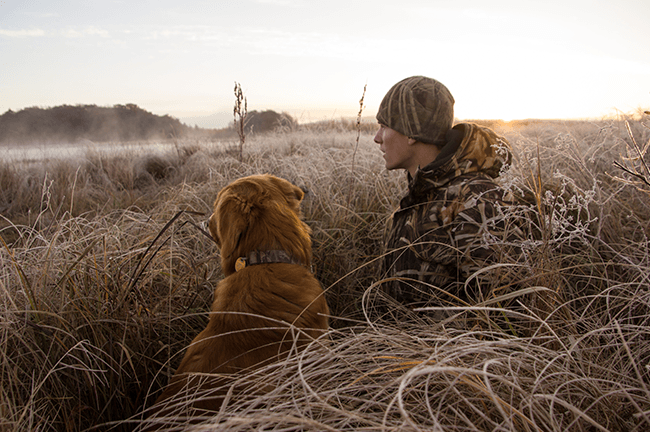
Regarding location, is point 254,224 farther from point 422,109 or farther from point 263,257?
point 422,109

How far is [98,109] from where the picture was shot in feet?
77.4

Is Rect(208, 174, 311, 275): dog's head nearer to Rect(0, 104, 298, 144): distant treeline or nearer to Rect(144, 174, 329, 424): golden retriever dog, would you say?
Rect(144, 174, 329, 424): golden retriever dog

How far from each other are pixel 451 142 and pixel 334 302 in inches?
64.1

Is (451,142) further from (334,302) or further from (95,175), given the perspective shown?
(95,175)

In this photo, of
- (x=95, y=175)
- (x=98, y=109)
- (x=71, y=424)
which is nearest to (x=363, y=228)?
(x=71, y=424)

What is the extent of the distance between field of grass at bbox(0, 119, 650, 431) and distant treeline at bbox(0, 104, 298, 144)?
9340mm

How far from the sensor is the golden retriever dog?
4.97 ft

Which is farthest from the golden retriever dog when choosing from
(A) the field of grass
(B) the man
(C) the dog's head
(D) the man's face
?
(D) the man's face

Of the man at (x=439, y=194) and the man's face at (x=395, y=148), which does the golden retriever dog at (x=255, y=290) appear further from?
the man's face at (x=395, y=148)

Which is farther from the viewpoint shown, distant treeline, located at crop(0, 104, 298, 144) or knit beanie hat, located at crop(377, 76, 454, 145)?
distant treeline, located at crop(0, 104, 298, 144)

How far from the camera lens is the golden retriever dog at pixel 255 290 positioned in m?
1.52

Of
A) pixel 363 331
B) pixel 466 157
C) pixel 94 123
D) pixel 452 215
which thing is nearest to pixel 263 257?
pixel 363 331

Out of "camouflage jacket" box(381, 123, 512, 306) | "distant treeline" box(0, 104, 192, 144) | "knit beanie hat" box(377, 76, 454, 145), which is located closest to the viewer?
"camouflage jacket" box(381, 123, 512, 306)

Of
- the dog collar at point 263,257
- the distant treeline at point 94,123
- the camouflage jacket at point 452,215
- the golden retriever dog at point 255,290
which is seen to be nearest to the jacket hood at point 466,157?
the camouflage jacket at point 452,215
